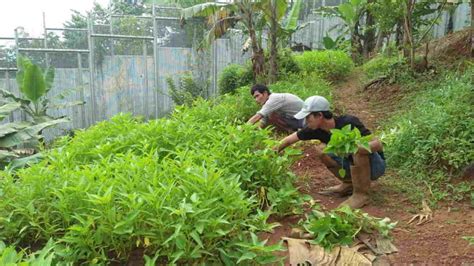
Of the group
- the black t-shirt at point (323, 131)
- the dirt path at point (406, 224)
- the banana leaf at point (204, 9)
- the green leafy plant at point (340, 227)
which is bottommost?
the dirt path at point (406, 224)

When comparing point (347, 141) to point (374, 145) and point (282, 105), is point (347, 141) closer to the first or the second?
point (374, 145)

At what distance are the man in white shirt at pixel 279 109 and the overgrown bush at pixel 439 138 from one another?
4.42ft

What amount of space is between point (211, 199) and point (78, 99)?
976cm

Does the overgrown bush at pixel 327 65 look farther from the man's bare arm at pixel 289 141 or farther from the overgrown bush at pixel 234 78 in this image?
the man's bare arm at pixel 289 141

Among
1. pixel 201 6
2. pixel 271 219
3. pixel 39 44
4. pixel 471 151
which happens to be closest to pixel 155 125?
pixel 271 219

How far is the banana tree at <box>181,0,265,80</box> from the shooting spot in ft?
30.8

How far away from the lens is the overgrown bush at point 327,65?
10.6 meters

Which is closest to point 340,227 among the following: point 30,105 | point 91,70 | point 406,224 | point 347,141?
point 347,141

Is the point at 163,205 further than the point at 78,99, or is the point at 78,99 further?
the point at 78,99

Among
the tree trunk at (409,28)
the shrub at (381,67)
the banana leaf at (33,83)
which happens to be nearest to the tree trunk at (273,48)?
the shrub at (381,67)

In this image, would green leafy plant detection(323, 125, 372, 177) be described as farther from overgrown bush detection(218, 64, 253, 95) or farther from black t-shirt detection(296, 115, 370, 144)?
overgrown bush detection(218, 64, 253, 95)

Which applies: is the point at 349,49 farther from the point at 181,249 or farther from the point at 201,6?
the point at 181,249

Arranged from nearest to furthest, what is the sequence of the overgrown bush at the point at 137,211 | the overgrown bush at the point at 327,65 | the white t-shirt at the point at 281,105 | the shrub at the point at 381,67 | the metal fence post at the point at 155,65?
the overgrown bush at the point at 137,211
the white t-shirt at the point at 281,105
the shrub at the point at 381,67
the overgrown bush at the point at 327,65
the metal fence post at the point at 155,65

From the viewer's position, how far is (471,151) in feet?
14.1
